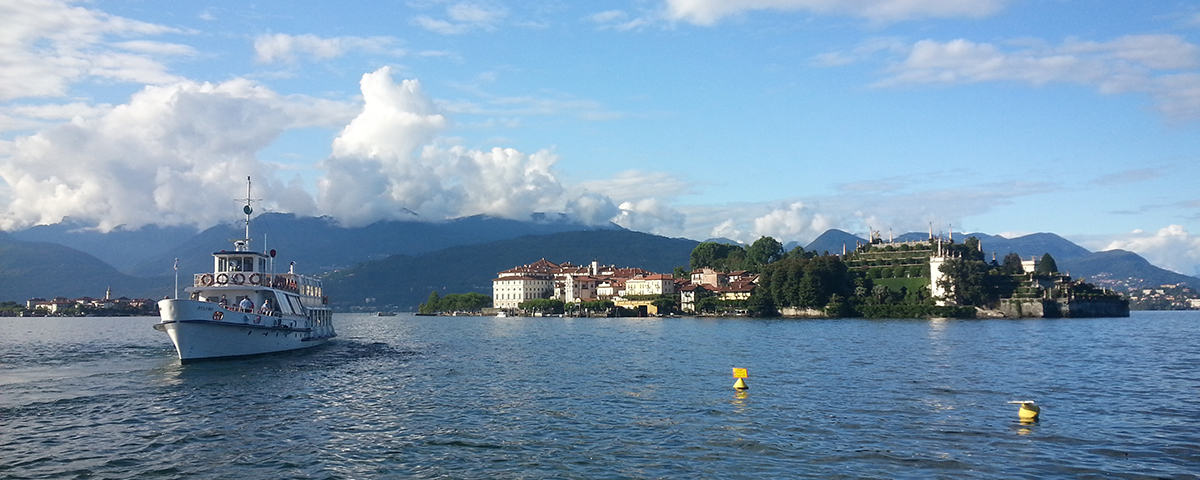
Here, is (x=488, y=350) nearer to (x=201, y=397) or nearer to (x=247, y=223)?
(x=247, y=223)

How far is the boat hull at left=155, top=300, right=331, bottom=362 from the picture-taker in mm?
45938

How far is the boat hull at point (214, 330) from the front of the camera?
45.9 m

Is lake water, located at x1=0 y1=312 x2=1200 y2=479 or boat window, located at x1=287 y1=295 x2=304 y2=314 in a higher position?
boat window, located at x1=287 y1=295 x2=304 y2=314

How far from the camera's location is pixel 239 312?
4928 cm

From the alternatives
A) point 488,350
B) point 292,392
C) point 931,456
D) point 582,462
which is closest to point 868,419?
point 931,456

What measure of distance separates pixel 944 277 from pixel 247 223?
149m

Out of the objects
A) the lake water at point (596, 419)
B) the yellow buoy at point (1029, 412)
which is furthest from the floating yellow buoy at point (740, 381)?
the yellow buoy at point (1029, 412)

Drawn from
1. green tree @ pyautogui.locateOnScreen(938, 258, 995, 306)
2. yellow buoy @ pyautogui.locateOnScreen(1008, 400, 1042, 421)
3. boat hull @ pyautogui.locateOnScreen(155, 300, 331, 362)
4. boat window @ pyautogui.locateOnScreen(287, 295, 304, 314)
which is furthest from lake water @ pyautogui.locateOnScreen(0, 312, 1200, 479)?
green tree @ pyautogui.locateOnScreen(938, 258, 995, 306)

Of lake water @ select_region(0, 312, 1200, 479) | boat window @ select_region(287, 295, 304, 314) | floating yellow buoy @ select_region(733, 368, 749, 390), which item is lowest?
lake water @ select_region(0, 312, 1200, 479)

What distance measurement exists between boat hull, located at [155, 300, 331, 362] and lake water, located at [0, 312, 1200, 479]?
1.61 m

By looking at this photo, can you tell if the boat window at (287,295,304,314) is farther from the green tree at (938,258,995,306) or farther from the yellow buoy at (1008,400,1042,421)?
the green tree at (938,258,995,306)

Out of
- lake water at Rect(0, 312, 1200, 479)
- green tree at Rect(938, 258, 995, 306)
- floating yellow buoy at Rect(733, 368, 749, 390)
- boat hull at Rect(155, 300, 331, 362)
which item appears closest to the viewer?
lake water at Rect(0, 312, 1200, 479)

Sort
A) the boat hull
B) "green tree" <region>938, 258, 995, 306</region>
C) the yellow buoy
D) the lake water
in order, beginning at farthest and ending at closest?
"green tree" <region>938, 258, 995, 306</region>, the boat hull, the yellow buoy, the lake water

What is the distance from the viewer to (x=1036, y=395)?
119 ft
